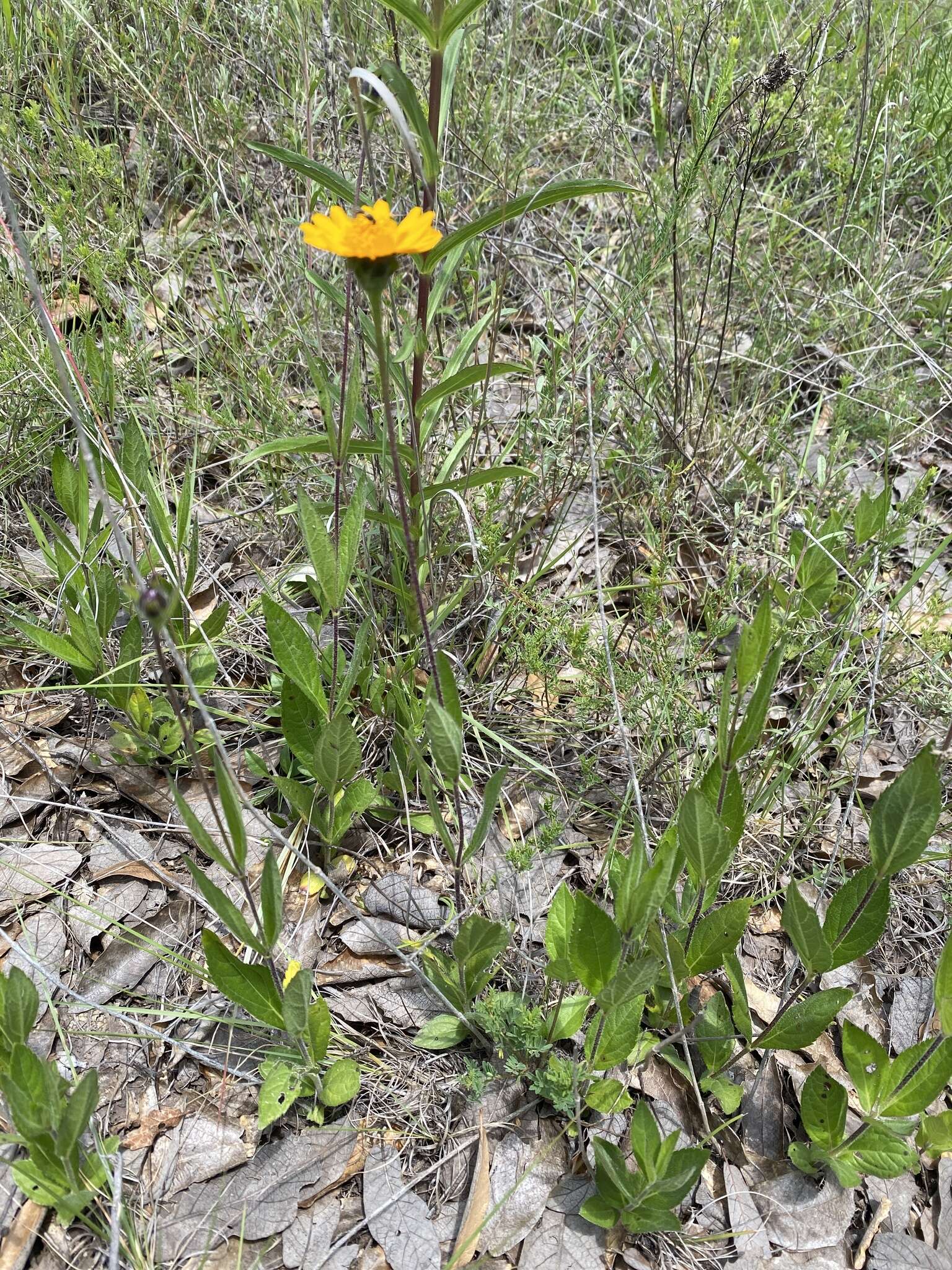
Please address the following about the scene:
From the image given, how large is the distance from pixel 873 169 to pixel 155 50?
219 centimetres

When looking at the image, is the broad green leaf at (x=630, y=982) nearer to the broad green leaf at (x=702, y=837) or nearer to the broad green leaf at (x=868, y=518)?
the broad green leaf at (x=702, y=837)

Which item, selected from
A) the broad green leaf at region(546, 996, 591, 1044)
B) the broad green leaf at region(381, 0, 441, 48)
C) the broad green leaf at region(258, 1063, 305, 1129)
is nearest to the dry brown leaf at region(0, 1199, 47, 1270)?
the broad green leaf at region(258, 1063, 305, 1129)

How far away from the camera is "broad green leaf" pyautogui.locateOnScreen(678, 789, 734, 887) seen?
1336 millimetres

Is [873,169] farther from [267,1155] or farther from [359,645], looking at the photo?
[267,1155]

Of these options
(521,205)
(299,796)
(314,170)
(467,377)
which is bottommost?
(299,796)

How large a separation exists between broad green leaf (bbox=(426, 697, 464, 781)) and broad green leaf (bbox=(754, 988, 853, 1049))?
67 centimetres

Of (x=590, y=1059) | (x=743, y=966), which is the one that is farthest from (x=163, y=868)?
(x=743, y=966)

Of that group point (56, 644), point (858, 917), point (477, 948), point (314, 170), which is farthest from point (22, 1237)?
point (314, 170)

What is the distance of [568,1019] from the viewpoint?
57.6 inches

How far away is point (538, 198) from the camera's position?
1.60 meters

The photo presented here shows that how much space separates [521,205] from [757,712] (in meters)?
1.02

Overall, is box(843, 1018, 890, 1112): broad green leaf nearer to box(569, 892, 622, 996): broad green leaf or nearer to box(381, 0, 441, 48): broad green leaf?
box(569, 892, 622, 996): broad green leaf

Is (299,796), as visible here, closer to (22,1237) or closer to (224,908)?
(224,908)

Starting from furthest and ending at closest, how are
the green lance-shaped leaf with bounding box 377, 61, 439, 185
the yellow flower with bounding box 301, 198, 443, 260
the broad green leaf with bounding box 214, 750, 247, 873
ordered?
the green lance-shaped leaf with bounding box 377, 61, 439, 185 → the broad green leaf with bounding box 214, 750, 247, 873 → the yellow flower with bounding box 301, 198, 443, 260
